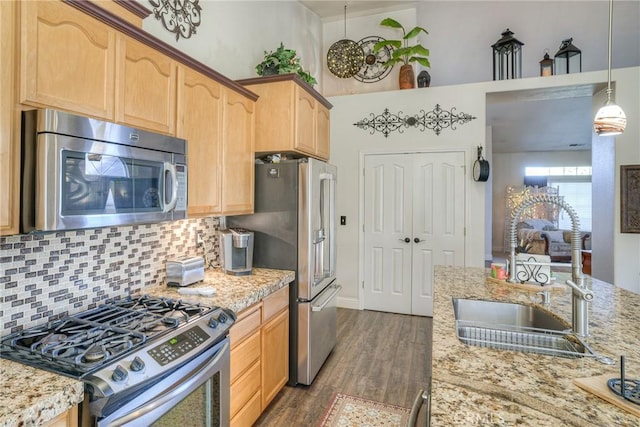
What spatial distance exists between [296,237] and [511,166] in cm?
963

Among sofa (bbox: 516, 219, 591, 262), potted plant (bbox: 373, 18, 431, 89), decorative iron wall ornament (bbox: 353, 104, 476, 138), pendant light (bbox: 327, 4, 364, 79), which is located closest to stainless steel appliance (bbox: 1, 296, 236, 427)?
decorative iron wall ornament (bbox: 353, 104, 476, 138)

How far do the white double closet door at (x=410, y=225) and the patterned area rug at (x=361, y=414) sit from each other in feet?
6.85

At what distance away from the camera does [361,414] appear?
89.4 inches

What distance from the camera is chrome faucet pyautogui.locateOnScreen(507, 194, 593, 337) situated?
1.29 m

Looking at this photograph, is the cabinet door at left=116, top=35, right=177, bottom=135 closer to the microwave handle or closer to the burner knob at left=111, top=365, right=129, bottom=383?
the microwave handle

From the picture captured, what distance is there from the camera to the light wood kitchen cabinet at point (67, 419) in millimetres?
984

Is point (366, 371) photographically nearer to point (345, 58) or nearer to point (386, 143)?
point (386, 143)

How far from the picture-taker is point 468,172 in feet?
13.5

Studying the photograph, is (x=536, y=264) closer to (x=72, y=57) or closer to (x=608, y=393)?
(x=608, y=393)

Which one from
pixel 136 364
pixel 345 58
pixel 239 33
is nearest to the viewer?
pixel 136 364

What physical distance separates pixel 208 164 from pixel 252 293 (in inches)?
32.7

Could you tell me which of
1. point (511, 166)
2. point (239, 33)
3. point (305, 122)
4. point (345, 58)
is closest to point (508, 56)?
point (345, 58)

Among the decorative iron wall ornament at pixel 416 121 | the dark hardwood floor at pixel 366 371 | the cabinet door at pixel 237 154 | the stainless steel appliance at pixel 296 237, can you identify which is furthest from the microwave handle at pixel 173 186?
the decorative iron wall ornament at pixel 416 121

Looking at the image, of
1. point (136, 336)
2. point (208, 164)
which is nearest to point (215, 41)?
point (208, 164)
